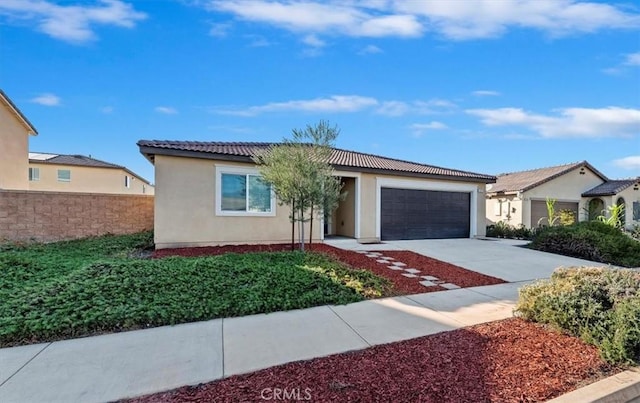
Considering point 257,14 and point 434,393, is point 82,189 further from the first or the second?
point 434,393

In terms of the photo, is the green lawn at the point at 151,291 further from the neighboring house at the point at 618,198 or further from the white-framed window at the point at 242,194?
the neighboring house at the point at 618,198

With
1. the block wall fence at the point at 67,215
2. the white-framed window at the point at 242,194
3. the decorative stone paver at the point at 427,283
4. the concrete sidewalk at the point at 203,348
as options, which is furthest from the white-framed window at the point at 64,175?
the decorative stone paver at the point at 427,283

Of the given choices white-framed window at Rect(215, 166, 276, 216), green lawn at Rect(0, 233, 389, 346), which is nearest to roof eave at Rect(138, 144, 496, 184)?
white-framed window at Rect(215, 166, 276, 216)

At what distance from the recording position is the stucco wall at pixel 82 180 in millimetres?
24094

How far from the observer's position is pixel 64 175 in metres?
24.8

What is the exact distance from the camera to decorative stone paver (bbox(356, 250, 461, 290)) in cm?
625

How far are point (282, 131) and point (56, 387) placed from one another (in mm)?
6914

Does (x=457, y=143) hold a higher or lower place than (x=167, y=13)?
lower

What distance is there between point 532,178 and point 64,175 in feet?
119

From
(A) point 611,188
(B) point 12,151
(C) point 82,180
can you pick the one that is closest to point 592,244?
(A) point 611,188

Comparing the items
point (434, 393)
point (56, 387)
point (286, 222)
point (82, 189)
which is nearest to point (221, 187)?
point (286, 222)

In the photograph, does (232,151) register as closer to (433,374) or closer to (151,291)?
(151,291)

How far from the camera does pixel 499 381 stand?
2.78 m

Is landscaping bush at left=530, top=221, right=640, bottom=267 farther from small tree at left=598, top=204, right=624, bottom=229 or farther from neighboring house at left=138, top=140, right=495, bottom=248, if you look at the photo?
neighboring house at left=138, top=140, right=495, bottom=248
